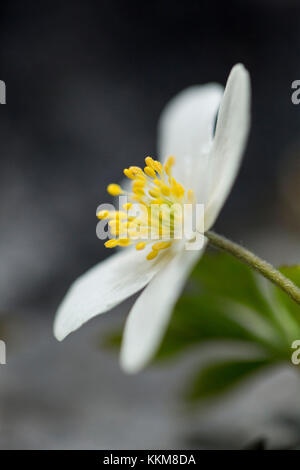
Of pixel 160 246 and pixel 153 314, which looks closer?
pixel 153 314

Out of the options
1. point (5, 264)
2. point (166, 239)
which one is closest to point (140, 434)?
point (166, 239)

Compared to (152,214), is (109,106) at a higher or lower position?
higher

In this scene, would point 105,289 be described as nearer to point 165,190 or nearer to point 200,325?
point 165,190

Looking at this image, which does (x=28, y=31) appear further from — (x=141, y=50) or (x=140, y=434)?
(x=140, y=434)

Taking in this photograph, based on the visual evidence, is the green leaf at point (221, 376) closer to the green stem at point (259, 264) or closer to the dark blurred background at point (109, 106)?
the green stem at point (259, 264)

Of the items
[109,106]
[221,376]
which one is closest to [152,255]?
[221,376]

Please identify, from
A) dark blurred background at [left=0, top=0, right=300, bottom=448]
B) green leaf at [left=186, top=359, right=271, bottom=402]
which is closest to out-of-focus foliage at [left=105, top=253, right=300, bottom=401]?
A: green leaf at [left=186, top=359, right=271, bottom=402]
